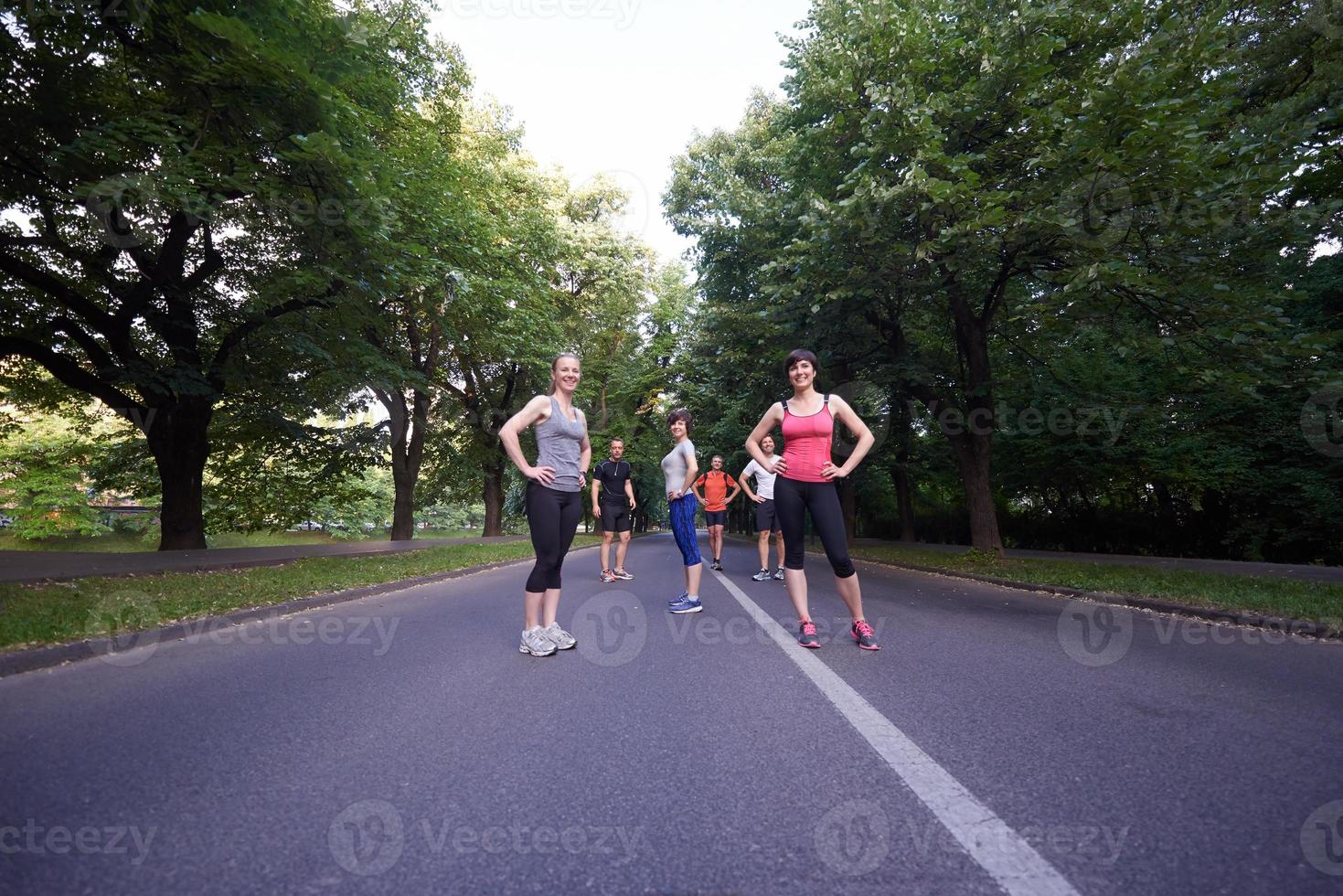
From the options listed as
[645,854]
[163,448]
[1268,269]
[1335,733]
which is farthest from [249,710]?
[1268,269]

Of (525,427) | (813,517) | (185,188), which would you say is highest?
(185,188)

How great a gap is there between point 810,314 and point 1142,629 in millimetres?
7399

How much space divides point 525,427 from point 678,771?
2688 millimetres

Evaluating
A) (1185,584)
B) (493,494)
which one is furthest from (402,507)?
(1185,584)

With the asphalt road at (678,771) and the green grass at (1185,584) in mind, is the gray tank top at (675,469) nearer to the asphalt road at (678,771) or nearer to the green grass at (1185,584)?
the asphalt road at (678,771)

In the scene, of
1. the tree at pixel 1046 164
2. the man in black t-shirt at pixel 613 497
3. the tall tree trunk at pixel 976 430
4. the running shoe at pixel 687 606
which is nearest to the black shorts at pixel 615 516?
the man in black t-shirt at pixel 613 497

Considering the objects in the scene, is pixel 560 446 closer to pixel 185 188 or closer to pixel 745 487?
pixel 745 487

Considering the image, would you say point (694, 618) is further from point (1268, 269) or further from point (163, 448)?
point (163, 448)

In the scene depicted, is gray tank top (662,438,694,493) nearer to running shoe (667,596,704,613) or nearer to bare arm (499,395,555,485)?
running shoe (667,596,704,613)

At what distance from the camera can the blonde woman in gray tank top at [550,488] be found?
4461 millimetres

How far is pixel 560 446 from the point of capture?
4.61 metres

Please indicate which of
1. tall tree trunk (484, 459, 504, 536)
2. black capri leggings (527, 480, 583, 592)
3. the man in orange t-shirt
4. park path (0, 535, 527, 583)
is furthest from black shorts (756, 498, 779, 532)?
tall tree trunk (484, 459, 504, 536)

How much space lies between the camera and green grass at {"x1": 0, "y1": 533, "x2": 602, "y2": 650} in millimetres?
4707

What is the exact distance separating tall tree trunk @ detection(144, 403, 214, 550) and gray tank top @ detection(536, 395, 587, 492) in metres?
12.0
